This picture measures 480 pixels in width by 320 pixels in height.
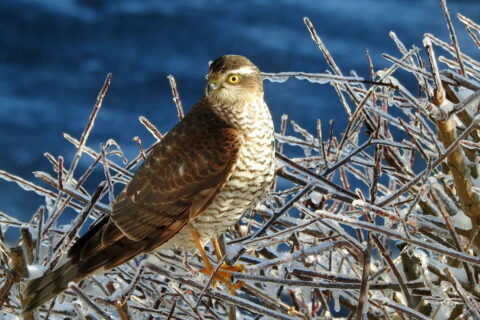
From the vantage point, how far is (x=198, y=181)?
3527 millimetres

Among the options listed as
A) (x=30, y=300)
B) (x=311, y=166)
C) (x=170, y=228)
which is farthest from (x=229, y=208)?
(x=30, y=300)

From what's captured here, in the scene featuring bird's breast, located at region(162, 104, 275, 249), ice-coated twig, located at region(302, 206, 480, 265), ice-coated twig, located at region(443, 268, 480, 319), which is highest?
bird's breast, located at region(162, 104, 275, 249)

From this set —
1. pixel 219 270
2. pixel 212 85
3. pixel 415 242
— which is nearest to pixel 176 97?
pixel 212 85

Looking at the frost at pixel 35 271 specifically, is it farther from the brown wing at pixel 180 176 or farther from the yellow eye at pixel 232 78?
the yellow eye at pixel 232 78

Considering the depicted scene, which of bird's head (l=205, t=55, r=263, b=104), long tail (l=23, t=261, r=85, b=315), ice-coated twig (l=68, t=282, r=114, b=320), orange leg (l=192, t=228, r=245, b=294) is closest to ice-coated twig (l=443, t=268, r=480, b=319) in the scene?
orange leg (l=192, t=228, r=245, b=294)

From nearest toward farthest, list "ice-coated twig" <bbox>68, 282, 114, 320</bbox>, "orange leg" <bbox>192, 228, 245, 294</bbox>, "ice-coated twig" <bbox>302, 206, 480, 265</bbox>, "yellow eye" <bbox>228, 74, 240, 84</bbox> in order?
"ice-coated twig" <bbox>302, 206, 480, 265</bbox>
"ice-coated twig" <bbox>68, 282, 114, 320</bbox>
"orange leg" <bbox>192, 228, 245, 294</bbox>
"yellow eye" <bbox>228, 74, 240, 84</bbox>

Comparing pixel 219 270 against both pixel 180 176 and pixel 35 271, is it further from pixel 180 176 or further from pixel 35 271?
pixel 35 271

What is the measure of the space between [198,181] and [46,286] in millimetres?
882

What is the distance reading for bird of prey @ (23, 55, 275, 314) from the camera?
3457 mm

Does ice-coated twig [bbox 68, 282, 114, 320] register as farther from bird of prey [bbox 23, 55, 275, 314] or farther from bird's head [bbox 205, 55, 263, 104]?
bird's head [bbox 205, 55, 263, 104]

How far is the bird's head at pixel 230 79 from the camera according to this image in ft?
12.0

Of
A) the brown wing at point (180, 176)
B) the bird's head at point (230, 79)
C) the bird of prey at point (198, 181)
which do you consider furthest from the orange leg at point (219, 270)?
the bird's head at point (230, 79)

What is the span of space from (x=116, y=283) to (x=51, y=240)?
49cm

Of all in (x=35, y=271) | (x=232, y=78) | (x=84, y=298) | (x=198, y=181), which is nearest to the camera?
(x=84, y=298)
